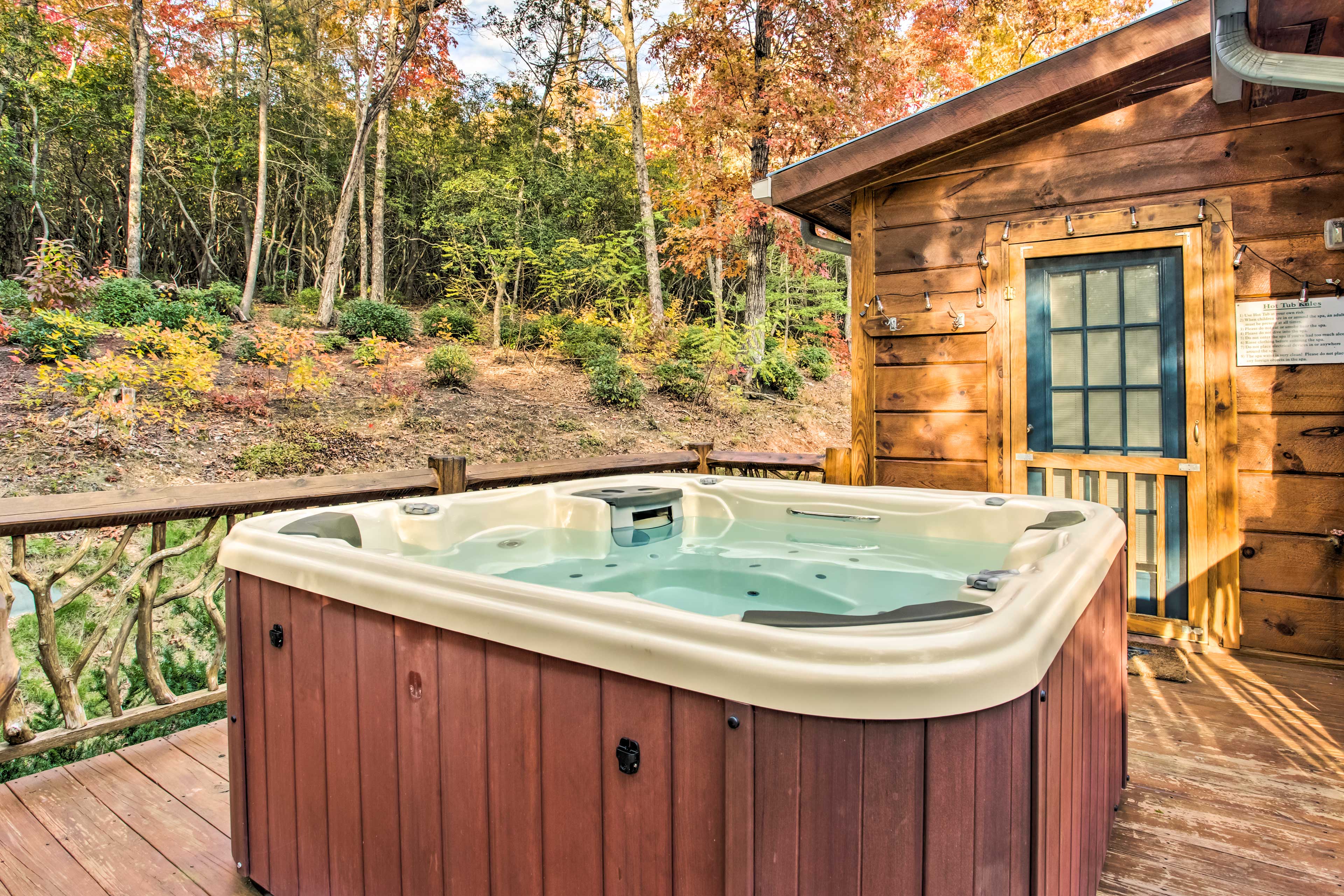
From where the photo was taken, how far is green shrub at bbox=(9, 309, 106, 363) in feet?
16.7

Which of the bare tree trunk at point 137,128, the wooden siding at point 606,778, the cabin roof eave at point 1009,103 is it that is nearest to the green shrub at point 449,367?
the bare tree trunk at point 137,128

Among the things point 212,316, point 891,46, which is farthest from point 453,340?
point 891,46

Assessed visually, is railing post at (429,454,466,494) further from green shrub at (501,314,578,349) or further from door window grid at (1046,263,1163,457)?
green shrub at (501,314,578,349)

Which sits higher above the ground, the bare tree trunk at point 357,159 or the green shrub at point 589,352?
the bare tree trunk at point 357,159

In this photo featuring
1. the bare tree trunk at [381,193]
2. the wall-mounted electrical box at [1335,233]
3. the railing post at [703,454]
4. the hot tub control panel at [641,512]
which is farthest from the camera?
the bare tree trunk at [381,193]

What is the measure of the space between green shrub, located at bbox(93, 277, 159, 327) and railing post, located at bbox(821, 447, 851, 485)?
19.8 ft

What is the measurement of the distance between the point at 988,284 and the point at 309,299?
7868mm

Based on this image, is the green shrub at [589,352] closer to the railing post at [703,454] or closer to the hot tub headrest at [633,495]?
the railing post at [703,454]

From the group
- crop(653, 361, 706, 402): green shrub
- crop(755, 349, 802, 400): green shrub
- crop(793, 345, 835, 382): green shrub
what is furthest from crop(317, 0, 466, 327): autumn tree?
crop(793, 345, 835, 382): green shrub

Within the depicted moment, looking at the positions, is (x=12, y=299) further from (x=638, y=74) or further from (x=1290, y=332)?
(x=1290, y=332)

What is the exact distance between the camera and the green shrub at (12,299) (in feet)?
17.6

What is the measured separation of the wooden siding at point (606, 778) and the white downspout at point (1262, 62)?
1.51 metres

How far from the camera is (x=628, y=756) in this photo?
2.82 ft

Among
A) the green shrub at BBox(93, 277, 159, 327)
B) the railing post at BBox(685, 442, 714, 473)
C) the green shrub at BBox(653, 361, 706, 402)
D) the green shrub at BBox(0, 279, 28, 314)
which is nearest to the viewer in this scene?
the railing post at BBox(685, 442, 714, 473)
